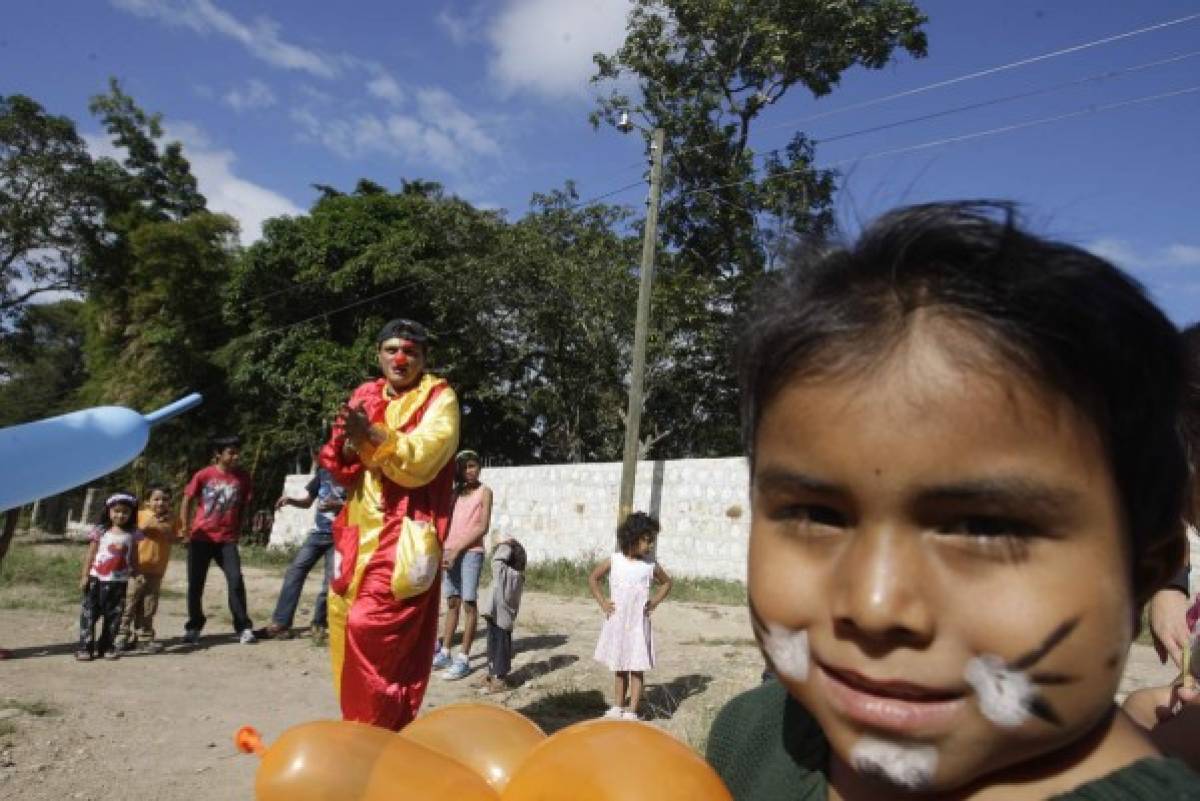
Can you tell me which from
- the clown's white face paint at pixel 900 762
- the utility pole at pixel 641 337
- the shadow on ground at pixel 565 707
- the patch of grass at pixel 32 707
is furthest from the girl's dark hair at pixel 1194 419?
the utility pole at pixel 641 337

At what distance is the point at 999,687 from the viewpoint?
73 centimetres

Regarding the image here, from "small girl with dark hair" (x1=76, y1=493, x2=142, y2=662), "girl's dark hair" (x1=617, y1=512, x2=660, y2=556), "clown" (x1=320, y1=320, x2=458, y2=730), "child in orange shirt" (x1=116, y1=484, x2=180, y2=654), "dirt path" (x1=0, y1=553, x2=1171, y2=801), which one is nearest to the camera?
"clown" (x1=320, y1=320, x2=458, y2=730)

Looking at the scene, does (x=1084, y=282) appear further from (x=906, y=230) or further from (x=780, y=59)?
(x=780, y=59)

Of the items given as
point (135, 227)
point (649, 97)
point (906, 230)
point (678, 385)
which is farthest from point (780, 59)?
point (135, 227)

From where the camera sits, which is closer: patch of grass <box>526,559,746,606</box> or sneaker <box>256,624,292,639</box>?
sneaker <box>256,624,292,639</box>

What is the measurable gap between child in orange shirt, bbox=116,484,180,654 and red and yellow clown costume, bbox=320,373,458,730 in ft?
14.9

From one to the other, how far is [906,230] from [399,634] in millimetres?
3259

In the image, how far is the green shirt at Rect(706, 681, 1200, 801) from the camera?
746 millimetres

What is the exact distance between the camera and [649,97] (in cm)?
1836

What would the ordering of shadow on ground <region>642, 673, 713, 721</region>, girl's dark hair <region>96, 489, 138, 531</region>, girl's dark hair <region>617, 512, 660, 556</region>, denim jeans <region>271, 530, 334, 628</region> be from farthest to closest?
denim jeans <region>271, 530, 334, 628</region>
girl's dark hair <region>96, 489, 138, 531</region>
girl's dark hair <region>617, 512, 660, 556</region>
shadow on ground <region>642, 673, 713, 721</region>

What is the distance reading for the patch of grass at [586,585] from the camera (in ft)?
36.4

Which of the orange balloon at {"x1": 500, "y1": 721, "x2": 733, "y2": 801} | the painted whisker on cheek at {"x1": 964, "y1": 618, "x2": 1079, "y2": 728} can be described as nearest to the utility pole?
the orange balloon at {"x1": 500, "y1": 721, "x2": 733, "y2": 801}

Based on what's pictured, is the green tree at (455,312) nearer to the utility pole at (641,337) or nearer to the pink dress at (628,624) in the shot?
the utility pole at (641,337)

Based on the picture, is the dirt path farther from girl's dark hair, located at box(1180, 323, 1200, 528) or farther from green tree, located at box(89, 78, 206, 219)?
green tree, located at box(89, 78, 206, 219)
